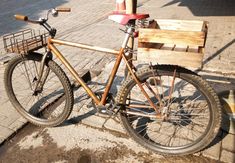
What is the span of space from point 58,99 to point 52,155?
1286 millimetres

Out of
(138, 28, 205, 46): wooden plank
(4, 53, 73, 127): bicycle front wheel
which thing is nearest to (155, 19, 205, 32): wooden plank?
(138, 28, 205, 46): wooden plank

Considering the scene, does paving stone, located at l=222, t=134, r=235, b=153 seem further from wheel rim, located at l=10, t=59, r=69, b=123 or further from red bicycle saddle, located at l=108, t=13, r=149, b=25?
wheel rim, located at l=10, t=59, r=69, b=123

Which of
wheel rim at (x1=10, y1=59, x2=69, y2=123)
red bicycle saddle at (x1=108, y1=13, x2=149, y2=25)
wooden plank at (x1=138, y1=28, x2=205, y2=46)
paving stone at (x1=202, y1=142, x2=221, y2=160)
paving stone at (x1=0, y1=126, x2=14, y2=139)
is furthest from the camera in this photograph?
wheel rim at (x1=10, y1=59, x2=69, y2=123)

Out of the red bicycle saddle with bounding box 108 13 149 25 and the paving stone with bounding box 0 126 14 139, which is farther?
the paving stone with bounding box 0 126 14 139

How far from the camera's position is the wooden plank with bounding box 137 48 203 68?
2.53 m

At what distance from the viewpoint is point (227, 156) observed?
10.0 ft

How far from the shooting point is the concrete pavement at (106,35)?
12.0 ft

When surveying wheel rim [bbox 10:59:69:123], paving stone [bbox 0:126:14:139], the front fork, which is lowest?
paving stone [bbox 0:126:14:139]

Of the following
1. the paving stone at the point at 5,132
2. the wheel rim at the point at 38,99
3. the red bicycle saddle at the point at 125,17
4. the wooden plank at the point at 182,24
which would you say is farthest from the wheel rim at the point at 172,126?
the paving stone at the point at 5,132

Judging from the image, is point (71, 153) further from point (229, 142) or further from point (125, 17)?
point (229, 142)

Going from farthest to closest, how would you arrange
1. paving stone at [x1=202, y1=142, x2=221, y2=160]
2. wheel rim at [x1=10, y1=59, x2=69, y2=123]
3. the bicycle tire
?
1. wheel rim at [x1=10, y1=59, x2=69, y2=123]
2. paving stone at [x1=202, y1=142, x2=221, y2=160]
3. the bicycle tire

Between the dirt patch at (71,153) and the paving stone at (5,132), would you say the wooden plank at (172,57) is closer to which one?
the dirt patch at (71,153)

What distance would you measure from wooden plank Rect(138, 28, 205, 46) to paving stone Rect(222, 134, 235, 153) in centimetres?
148

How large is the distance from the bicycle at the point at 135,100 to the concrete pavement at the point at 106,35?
0.29 meters
